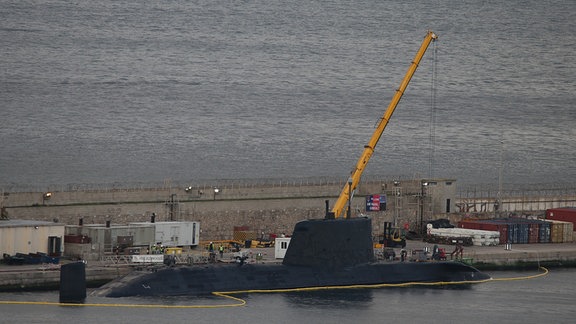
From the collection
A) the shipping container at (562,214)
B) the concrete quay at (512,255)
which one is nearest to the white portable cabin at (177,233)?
the concrete quay at (512,255)

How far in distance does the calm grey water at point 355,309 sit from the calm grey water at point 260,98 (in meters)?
23.9

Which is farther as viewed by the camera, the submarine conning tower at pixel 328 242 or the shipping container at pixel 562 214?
the shipping container at pixel 562 214

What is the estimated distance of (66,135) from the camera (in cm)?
10112

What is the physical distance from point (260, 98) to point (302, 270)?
229ft

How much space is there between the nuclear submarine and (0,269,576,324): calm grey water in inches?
20.0

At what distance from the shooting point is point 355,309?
52594mm

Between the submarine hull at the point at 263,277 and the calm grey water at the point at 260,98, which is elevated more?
the calm grey water at the point at 260,98

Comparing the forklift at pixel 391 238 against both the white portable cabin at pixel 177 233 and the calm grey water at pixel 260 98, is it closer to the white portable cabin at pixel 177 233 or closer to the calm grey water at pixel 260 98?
the white portable cabin at pixel 177 233

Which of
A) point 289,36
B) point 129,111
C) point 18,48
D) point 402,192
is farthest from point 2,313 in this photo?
point 289,36

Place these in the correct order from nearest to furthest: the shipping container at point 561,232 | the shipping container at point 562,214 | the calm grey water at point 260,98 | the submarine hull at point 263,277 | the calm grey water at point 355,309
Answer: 1. the calm grey water at point 355,309
2. the submarine hull at point 263,277
3. the shipping container at point 561,232
4. the shipping container at point 562,214
5. the calm grey water at point 260,98

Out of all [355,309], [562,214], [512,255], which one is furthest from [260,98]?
[355,309]

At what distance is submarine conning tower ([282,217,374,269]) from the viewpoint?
5472 centimetres

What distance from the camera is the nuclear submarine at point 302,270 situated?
5275 cm

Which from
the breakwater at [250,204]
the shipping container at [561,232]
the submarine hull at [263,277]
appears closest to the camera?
the submarine hull at [263,277]
